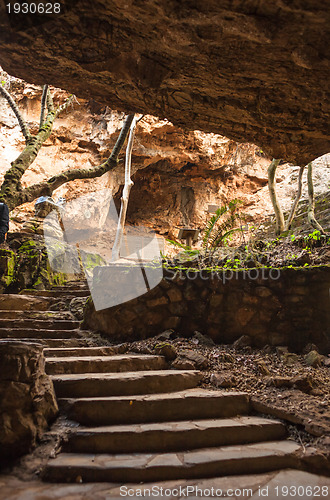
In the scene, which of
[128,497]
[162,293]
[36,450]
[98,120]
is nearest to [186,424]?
Answer: [128,497]

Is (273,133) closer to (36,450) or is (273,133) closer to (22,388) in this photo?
(22,388)

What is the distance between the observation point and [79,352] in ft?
11.2

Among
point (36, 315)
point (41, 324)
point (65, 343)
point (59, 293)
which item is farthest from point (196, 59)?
point (59, 293)

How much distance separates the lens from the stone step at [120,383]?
8.72 feet

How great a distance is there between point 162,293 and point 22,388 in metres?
2.20

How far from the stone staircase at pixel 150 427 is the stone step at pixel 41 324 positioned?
38.7 inches

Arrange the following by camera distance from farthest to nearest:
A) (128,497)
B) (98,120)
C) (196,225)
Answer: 1. (196,225)
2. (98,120)
3. (128,497)

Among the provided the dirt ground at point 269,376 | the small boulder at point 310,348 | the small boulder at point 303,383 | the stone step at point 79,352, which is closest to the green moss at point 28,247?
the stone step at point 79,352

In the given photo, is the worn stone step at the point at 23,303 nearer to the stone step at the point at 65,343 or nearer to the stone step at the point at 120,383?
the stone step at the point at 65,343

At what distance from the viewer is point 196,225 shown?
51.0ft

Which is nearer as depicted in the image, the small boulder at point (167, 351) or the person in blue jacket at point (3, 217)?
the small boulder at point (167, 351)

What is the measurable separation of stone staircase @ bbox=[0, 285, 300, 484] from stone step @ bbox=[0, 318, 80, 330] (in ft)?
3.22

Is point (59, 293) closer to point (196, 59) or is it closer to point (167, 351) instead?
point (167, 351)

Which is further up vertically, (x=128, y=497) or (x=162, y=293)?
(x=162, y=293)
